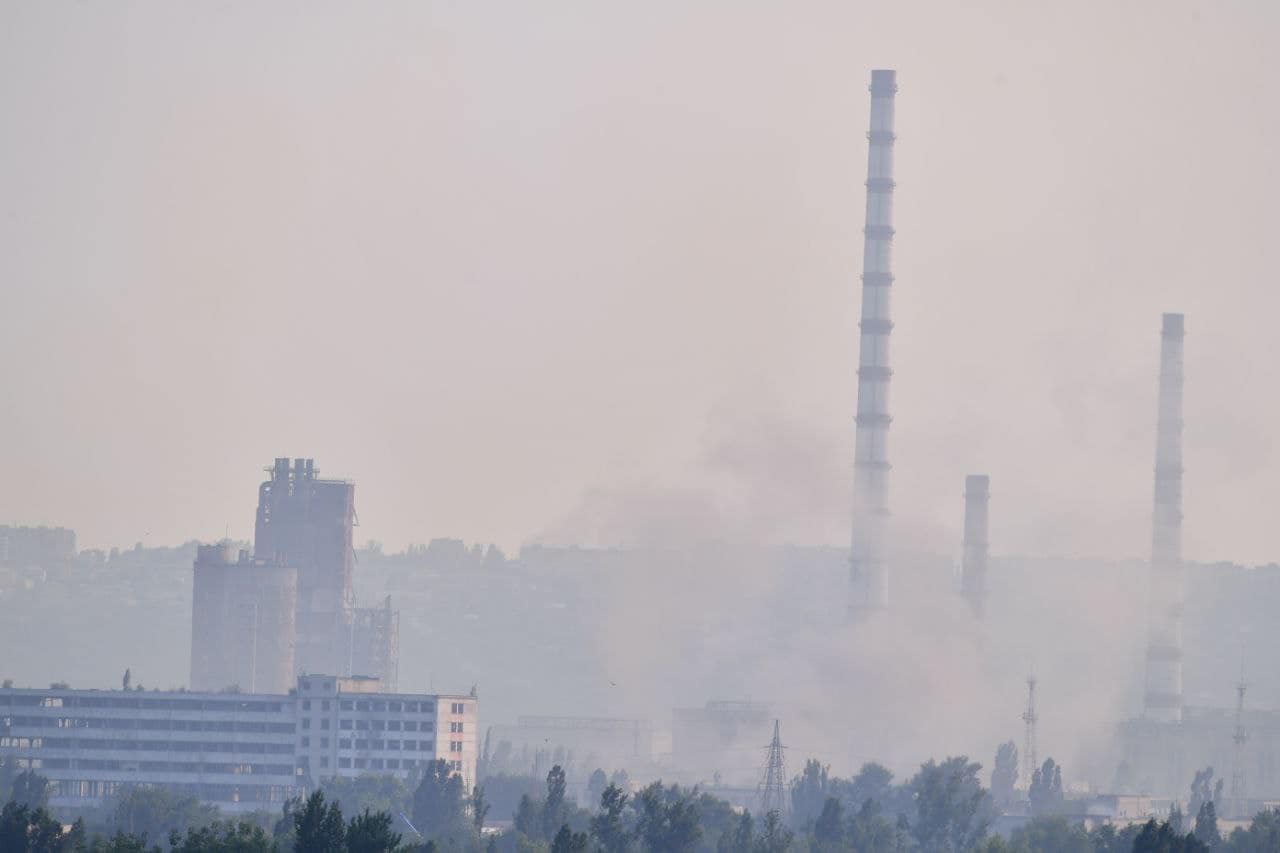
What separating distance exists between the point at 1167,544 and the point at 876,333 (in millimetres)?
21753

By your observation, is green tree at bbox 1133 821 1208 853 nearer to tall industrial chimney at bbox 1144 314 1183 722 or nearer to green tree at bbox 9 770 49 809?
green tree at bbox 9 770 49 809

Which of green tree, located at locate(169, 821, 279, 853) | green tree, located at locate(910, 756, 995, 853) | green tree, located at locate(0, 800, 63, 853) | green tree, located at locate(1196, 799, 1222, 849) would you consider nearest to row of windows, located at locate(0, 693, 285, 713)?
green tree, located at locate(910, 756, 995, 853)

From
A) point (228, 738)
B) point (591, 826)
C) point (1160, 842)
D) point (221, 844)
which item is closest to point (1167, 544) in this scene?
point (228, 738)

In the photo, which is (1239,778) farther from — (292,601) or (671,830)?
(671,830)

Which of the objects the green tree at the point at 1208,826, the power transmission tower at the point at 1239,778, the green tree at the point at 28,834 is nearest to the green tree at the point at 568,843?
the green tree at the point at 28,834

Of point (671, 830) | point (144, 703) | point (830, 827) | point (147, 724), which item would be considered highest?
point (144, 703)

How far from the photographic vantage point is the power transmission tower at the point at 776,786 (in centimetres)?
9819

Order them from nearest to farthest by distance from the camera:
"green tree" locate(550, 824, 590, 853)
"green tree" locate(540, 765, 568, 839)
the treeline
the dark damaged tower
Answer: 1. the treeline
2. "green tree" locate(550, 824, 590, 853)
3. "green tree" locate(540, 765, 568, 839)
4. the dark damaged tower

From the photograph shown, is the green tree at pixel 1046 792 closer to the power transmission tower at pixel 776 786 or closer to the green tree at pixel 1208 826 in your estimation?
the power transmission tower at pixel 776 786

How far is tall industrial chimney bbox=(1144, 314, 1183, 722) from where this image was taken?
153m

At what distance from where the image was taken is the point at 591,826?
253 ft

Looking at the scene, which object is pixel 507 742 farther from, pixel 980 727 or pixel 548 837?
pixel 548 837

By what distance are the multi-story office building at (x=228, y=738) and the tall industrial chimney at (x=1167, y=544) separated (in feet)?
145

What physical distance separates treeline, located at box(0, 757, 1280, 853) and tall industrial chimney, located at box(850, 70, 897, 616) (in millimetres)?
29461
